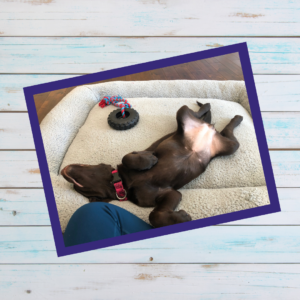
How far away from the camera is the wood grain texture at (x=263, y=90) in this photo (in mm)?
604

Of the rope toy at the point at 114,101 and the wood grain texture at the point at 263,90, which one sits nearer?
the wood grain texture at the point at 263,90

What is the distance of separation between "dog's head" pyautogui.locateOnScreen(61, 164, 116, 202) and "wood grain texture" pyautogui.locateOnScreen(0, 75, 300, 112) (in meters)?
0.63

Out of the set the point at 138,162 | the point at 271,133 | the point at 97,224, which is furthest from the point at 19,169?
the point at 271,133

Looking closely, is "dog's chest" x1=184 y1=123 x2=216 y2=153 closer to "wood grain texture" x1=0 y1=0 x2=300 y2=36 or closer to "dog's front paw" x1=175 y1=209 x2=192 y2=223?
"dog's front paw" x1=175 y1=209 x2=192 y2=223

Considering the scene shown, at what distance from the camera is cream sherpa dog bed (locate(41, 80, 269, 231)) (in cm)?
120

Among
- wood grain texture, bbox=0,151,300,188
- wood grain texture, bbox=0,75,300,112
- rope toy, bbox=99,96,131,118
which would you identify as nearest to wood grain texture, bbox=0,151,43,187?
wood grain texture, bbox=0,151,300,188

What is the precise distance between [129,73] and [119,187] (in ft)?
2.34

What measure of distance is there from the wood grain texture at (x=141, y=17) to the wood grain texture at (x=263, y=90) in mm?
111

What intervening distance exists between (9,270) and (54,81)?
1.98 feet

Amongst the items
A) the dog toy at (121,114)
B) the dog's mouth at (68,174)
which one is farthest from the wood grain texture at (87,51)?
the dog toy at (121,114)

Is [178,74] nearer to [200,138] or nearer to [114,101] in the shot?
[200,138]

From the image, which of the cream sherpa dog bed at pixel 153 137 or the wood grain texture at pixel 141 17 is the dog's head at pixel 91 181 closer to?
the cream sherpa dog bed at pixel 153 137

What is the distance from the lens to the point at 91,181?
124cm

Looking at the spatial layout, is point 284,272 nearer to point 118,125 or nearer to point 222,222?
point 222,222
